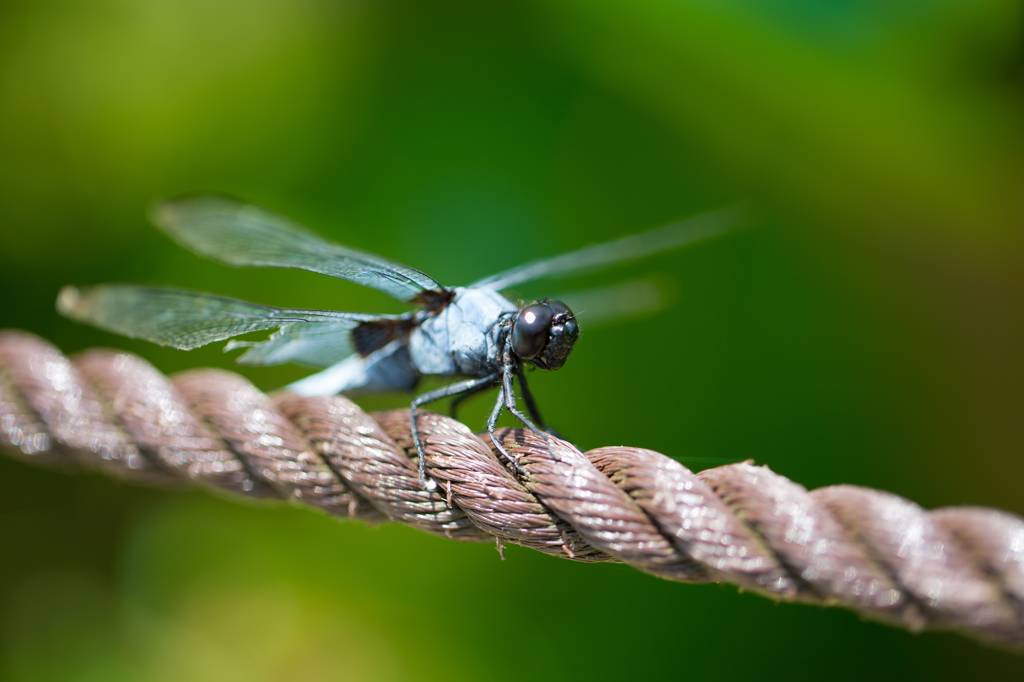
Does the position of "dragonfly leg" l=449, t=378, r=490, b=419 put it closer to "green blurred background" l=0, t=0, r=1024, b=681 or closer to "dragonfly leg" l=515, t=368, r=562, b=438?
"dragonfly leg" l=515, t=368, r=562, b=438

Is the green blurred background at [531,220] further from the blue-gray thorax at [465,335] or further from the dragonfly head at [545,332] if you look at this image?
the dragonfly head at [545,332]

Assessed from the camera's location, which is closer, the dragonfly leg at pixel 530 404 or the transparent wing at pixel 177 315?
the transparent wing at pixel 177 315

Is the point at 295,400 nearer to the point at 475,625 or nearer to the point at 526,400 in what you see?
the point at 526,400

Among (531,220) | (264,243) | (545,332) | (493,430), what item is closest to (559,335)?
(545,332)

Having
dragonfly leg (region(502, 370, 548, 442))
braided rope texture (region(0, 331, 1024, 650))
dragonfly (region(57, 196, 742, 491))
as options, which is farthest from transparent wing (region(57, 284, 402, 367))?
dragonfly leg (region(502, 370, 548, 442))

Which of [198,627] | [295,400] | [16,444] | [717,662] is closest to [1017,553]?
[295,400]

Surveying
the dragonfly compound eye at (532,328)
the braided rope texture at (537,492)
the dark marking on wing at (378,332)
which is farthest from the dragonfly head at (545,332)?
the dark marking on wing at (378,332)
